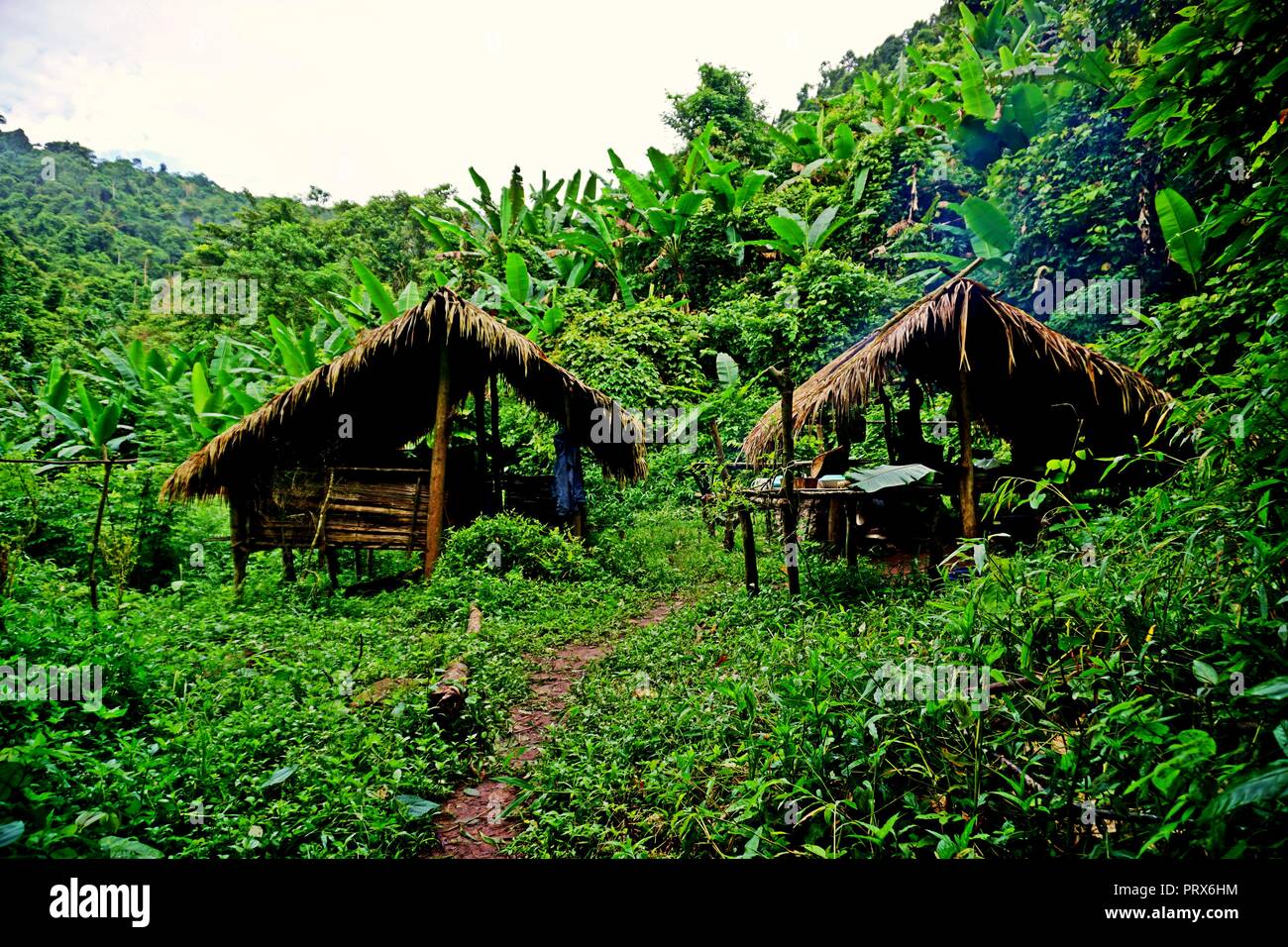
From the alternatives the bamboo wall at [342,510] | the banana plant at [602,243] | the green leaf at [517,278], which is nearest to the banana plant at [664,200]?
the banana plant at [602,243]

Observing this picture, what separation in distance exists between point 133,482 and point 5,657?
6.93 meters

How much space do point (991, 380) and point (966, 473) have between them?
5.48 feet

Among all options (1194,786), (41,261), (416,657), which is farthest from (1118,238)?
(41,261)

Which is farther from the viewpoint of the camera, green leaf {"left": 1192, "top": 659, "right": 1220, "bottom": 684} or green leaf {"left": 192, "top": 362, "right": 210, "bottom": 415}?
green leaf {"left": 192, "top": 362, "right": 210, "bottom": 415}

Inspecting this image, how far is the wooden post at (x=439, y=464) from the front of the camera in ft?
22.5

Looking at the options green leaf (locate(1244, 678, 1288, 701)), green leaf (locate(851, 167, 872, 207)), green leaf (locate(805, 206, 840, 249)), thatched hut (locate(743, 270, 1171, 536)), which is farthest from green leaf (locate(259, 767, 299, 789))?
green leaf (locate(851, 167, 872, 207))

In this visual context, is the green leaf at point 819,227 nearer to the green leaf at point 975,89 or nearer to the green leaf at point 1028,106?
the green leaf at point 975,89

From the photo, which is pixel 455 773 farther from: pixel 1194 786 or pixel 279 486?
pixel 279 486

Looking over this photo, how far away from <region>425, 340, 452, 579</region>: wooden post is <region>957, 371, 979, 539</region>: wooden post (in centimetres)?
581

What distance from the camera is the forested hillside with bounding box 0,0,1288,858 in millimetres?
1757

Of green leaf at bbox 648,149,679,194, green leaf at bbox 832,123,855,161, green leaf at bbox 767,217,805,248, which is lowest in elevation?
green leaf at bbox 767,217,805,248

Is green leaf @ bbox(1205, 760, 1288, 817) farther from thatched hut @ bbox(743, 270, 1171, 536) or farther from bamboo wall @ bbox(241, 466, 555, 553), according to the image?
bamboo wall @ bbox(241, 466, 555, 553)

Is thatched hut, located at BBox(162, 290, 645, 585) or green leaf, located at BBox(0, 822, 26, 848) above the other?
thatched hut, located at BBox(162, 290, 645, 585)

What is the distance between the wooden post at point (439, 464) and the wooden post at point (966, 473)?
581 cm
